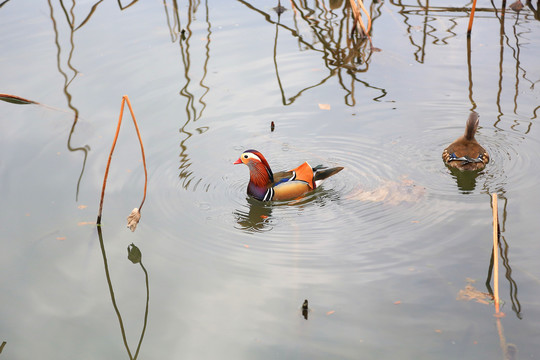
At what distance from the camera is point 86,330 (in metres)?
5.23

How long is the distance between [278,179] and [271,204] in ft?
0.99

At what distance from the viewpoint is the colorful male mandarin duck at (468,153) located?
24.7 ft

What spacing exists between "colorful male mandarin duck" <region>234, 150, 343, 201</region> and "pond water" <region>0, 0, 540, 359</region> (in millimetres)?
136

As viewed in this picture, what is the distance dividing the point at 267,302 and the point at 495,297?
1822 millimetres

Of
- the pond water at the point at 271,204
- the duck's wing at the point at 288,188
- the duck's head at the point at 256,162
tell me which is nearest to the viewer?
the pond water at the point at 271,204

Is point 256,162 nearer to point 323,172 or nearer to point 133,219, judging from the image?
point 323,172

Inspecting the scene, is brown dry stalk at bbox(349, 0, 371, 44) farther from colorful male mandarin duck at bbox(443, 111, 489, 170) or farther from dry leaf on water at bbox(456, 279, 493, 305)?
dry leaf on water at bbox(456, 279, 493, 305)

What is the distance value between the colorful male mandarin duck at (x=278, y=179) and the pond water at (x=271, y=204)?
0.14 m

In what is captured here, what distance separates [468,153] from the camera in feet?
24.7

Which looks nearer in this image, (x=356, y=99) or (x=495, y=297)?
(x=495, y=297)

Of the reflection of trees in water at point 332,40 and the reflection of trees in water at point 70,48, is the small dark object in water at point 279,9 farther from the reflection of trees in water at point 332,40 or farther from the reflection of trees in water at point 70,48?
the reflection of trees in water at point 70,48

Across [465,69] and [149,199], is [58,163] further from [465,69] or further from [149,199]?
[465,69]

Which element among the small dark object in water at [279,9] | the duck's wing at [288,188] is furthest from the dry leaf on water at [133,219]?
the small dark object in water at [279,9]

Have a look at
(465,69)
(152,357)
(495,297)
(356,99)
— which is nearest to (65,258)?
(152,357)
